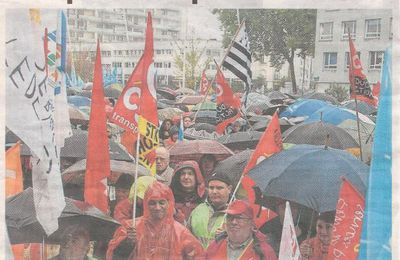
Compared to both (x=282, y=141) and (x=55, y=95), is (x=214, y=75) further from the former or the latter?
(x=55, y=95)

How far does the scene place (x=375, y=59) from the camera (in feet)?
7.77

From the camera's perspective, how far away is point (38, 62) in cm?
238

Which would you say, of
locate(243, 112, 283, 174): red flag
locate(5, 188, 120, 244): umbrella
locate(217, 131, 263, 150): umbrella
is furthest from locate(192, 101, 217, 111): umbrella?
locate(5, 188, 120, 244): umbrella

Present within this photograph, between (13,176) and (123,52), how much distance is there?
24.9 inches

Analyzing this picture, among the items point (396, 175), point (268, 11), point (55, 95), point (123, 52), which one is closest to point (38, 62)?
point (55, 95)

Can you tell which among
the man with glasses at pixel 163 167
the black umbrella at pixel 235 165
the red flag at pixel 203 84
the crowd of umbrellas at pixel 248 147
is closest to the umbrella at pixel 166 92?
the crowd of umbrellas at pixel 248 147

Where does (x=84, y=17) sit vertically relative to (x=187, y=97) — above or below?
above

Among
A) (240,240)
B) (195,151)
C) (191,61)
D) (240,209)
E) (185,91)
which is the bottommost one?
(240,240)

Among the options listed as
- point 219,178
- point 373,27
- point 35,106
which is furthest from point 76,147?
point 373,27

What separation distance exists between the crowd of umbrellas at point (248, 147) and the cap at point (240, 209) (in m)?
0.08

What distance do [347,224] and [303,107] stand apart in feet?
1.55

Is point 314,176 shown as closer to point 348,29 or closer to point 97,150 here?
point 348,29

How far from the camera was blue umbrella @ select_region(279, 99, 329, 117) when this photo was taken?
2412mm

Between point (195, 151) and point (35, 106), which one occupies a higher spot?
point (35, 106)
